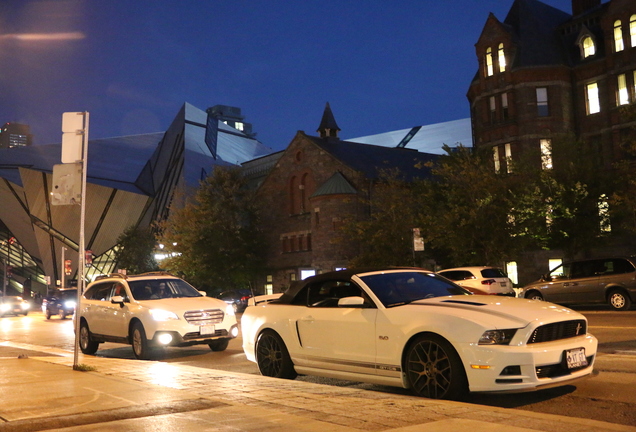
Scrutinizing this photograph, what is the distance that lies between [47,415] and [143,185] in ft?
258

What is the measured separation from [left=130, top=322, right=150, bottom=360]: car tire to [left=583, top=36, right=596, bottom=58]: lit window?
3605 centimetres

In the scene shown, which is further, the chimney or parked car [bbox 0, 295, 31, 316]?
the chimney

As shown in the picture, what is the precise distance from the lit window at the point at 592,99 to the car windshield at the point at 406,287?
3628 cm

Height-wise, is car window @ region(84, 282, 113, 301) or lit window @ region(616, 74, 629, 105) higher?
lit window @ region(616, 74, 629, 105)

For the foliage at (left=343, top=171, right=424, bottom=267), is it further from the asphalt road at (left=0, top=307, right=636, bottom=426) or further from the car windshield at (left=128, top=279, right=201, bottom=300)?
the car windshield at (left=128, top=279, right=201, bottom=300)

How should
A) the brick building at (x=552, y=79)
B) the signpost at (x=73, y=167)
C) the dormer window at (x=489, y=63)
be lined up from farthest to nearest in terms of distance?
1. the dormer window at (x=489, y=63)
2. the brick building at (x=552, y=79)
3. the signpost at (x=73, y=167)

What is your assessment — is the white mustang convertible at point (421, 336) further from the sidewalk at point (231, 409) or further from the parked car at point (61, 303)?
the parked car at point (61, 303)

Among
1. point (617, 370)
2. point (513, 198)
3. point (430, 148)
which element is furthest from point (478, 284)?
point (430, 148)

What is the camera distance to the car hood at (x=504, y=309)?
23.6ft

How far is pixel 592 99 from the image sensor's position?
41.7m

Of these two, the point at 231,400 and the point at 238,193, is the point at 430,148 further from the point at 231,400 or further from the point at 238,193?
the point at 231,400

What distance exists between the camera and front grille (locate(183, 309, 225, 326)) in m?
14.2

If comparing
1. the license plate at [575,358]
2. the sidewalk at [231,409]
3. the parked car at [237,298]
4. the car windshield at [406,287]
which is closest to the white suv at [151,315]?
the sidewalk at [231,409]

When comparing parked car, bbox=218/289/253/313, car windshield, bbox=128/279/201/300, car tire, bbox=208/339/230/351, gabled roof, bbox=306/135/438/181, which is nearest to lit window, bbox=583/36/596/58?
gabled roof, bbox=306/135/438/181
